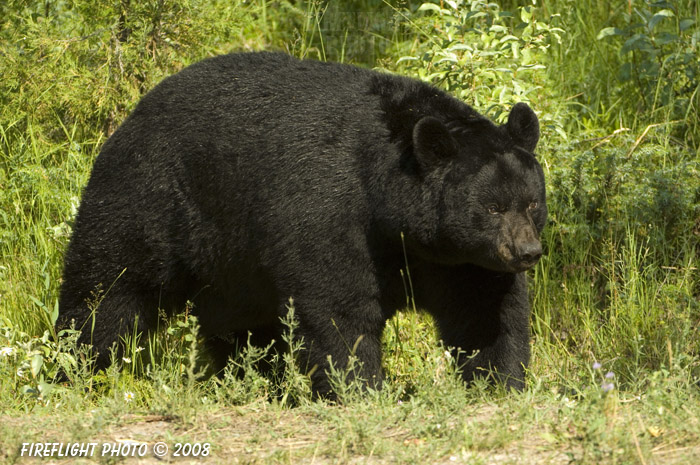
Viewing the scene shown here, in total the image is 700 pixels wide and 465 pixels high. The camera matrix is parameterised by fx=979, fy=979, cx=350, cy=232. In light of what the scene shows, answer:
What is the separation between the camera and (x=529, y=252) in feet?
15.7

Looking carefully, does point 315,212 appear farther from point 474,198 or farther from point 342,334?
point 474,198

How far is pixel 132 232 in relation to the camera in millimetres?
5719

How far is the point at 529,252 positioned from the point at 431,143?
0.74 metres

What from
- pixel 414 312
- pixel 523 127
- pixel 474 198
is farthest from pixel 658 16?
pixel 414 312

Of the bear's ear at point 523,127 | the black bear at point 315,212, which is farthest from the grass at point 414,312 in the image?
the bear's ear at point 523,127

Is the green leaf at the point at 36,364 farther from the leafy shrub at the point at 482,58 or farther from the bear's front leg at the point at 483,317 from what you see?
the leafy shrub at the point at 482,58

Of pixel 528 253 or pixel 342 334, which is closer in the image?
pixel 528 253

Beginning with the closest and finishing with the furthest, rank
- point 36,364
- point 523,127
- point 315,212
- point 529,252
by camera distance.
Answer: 1. point 529,252
2. point 315,212
3. point 523,127
4. point 36,364

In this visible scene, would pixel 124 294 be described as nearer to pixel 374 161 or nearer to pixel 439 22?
pixel 374 161

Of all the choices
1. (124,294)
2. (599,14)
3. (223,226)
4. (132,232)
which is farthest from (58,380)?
(599,14)

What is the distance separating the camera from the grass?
405cm

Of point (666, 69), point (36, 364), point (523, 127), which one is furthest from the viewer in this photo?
point (666, 69)

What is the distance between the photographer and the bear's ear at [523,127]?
516 cm

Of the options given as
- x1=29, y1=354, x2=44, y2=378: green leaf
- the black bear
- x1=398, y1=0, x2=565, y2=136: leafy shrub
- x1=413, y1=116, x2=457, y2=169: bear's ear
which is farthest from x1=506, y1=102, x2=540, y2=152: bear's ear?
x1=29, y1=354, x2=44, y2=378: green leaf
